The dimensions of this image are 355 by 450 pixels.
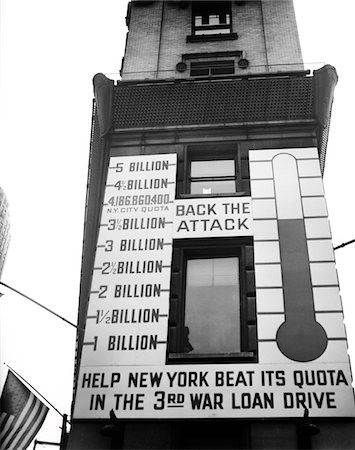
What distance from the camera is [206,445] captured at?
1385 cm

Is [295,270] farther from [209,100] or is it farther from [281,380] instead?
[209,100]

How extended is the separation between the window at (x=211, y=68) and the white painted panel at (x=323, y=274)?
38.2ft

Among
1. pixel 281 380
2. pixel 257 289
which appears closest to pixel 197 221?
pixel 257 289

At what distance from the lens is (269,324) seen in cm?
1538

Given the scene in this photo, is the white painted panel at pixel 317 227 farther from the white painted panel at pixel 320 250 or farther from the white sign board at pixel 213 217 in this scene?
the white sign board at pixel 213 217

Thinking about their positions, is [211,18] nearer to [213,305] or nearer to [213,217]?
[213,217]

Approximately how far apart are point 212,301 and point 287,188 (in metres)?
4.28

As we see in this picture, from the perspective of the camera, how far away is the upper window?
28125mm

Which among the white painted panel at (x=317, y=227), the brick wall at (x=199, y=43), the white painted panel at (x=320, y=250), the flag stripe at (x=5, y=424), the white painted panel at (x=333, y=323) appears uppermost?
the brick wall at (x=199, y=43)

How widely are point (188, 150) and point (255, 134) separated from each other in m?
2.32

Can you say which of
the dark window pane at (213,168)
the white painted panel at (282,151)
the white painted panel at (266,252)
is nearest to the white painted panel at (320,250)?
the white painted panel at (266,252)

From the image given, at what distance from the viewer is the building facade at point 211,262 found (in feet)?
45.8

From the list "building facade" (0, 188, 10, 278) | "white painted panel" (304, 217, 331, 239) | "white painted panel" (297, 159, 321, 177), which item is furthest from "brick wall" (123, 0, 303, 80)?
"building facade" (0, 188, 10, 278)

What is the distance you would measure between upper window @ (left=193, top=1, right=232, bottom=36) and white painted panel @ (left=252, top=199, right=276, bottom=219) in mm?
12377
